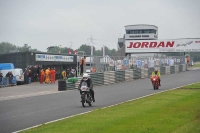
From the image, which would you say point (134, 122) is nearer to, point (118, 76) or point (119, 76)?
point (118, 76)

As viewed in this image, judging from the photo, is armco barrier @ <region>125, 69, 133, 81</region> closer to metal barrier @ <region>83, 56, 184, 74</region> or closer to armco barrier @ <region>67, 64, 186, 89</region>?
armco barrier @ <region>67, 64, 186, 89</region>

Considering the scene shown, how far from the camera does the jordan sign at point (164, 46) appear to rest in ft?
232

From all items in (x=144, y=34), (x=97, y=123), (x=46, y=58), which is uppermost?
(x=144, y=34)

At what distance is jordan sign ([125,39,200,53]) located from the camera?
70.8 metres

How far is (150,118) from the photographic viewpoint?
1343cm

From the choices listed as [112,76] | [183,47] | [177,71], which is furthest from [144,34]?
[112,76]

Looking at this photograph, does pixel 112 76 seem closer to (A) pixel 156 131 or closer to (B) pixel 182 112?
(B) pixel 182 112

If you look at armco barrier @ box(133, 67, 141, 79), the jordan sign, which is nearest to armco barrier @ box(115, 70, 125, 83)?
armco barrier @ box(133, 67, 141, 79)

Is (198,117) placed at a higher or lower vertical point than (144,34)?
lower

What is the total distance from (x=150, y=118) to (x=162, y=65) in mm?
42649

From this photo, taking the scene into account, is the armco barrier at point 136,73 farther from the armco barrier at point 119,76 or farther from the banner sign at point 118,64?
the banner sign at point 118,64

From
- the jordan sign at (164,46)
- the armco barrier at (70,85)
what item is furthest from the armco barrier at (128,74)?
the jordan sign at (164,46)

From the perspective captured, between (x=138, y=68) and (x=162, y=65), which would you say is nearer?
(x=138, y=68)

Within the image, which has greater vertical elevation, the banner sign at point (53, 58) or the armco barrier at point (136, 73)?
the banner sign at point (53, 58)
